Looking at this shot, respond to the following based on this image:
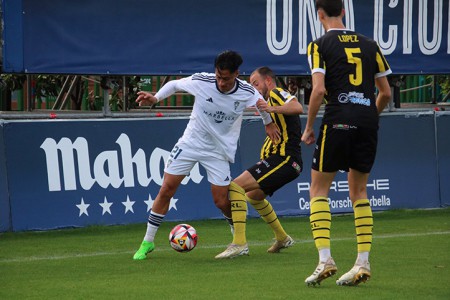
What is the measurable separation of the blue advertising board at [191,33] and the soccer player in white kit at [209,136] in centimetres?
366

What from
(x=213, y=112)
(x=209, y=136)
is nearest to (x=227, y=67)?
(x=213, y=112)

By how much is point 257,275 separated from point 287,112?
2195 mm

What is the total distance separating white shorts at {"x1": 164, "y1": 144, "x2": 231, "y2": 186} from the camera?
10.3 m

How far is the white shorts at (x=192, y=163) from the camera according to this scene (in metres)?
10.3

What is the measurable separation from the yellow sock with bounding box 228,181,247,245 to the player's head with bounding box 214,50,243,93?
1096mm

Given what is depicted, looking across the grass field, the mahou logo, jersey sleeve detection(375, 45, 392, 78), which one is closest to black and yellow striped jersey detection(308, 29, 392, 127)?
jersey sleeve detection(375, 45, 392, 78)

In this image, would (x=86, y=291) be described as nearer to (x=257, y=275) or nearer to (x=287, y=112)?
(x=257, y=275)

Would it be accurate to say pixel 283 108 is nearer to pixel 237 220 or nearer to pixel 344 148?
pixel 237 220

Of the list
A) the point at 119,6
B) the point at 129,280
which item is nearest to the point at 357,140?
the point at 129,280

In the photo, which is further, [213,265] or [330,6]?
[213,265]

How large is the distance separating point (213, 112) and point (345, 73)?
7.95 ft

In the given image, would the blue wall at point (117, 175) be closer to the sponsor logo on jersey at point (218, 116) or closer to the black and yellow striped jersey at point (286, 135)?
the black and yellow striped jersey at point (286, 135)

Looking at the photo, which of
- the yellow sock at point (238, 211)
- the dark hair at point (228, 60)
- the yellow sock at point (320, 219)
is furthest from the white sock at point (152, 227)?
the yellow sock at point (320, 219)

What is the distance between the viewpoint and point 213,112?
10.2 meters
